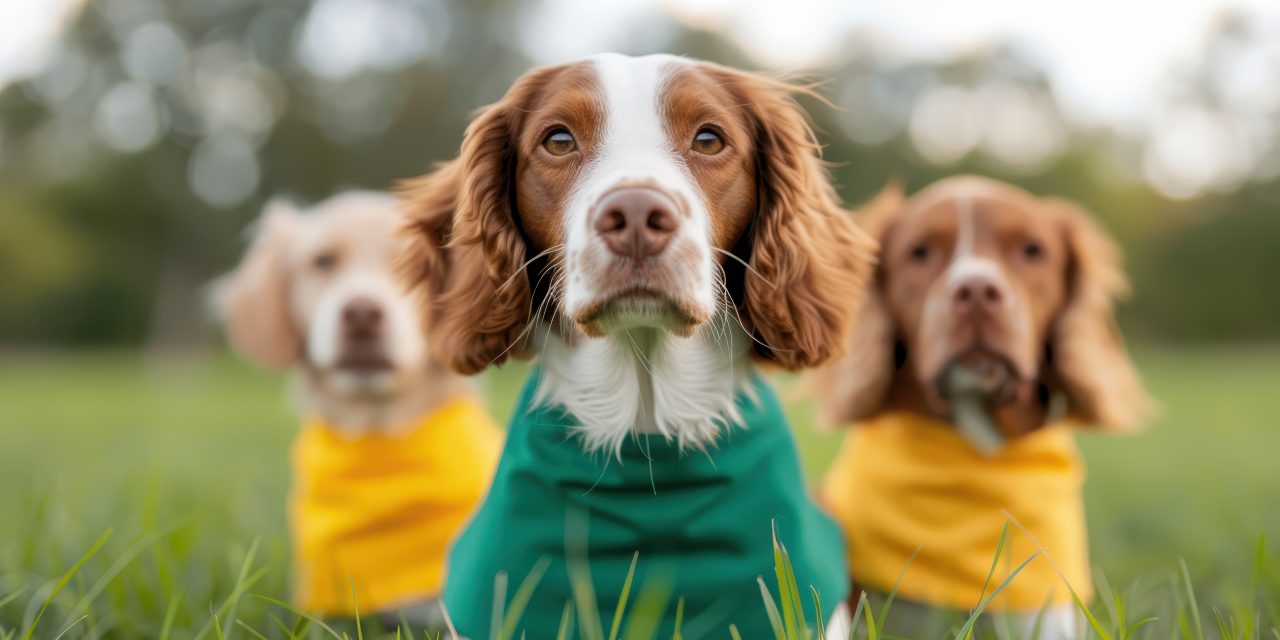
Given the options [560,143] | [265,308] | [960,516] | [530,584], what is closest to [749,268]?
[560,143]

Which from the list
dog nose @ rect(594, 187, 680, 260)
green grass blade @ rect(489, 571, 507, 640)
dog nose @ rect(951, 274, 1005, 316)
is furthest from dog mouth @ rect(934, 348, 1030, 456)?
green grass blade @ rect(489, 571, 507, 640)

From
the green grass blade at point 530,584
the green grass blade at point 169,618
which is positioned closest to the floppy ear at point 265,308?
the green grass blade at point 169,618

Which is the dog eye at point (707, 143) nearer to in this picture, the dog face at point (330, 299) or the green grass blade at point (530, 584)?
the green grass blade at point (530, 584)

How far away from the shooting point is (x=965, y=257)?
332 cm

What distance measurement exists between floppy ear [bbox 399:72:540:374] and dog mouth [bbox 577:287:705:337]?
1.02ft

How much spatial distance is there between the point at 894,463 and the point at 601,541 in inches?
49.7

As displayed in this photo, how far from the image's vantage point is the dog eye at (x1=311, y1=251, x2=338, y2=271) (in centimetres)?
404

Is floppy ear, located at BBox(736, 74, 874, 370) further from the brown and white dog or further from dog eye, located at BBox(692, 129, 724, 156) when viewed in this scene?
dog eye, located at BBox(692, 129, 724, 156)

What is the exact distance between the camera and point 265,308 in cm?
421

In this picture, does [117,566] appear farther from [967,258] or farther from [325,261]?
[967,258]

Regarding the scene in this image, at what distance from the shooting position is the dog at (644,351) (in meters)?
2.49

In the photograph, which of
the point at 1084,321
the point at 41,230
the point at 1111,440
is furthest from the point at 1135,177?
the point at 41,230

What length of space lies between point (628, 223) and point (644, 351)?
1.77 ft

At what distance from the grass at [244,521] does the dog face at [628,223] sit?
0.71 metres
